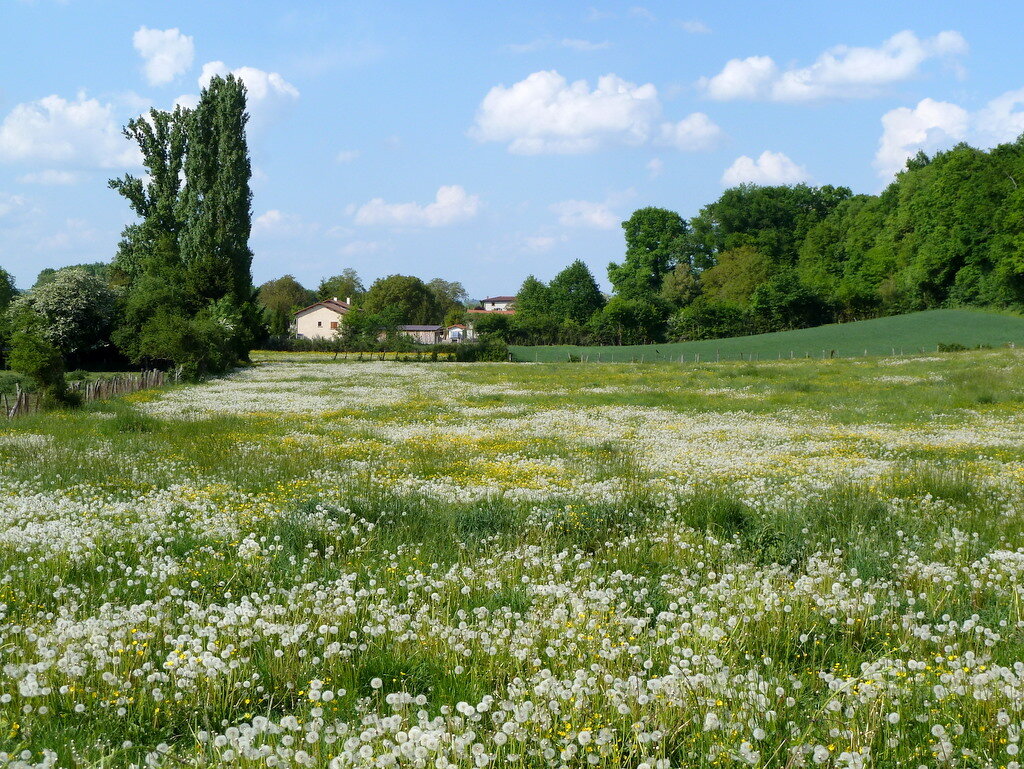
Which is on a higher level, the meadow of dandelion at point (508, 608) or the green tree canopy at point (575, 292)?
the green tree canopy at point (575, 292)

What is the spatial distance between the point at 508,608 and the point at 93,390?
89.7 feet

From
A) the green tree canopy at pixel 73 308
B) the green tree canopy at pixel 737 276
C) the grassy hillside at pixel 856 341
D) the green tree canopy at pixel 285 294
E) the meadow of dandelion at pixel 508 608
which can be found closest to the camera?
the meadow of dandelion at pixel 508 608

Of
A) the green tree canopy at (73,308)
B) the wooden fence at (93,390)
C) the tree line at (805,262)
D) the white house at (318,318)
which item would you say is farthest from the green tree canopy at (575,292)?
the wooden fence at (93,390)

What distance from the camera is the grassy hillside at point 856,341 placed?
75.0m

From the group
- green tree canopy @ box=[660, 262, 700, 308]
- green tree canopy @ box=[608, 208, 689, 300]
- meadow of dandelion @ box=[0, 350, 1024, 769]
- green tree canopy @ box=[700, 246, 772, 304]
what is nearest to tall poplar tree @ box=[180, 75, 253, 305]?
meadow of dandelion @ box=[0, 350, 1024, 769]

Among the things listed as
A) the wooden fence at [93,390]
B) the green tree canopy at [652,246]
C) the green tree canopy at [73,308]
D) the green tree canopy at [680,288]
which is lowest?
the wooden fence at [93,390]

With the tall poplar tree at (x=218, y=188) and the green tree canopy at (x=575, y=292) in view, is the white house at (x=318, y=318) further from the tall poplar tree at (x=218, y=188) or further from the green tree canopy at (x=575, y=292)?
the tall poplar tree at (x=218, y=188)

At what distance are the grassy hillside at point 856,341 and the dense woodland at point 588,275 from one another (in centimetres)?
1040

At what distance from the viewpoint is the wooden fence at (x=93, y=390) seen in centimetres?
2291

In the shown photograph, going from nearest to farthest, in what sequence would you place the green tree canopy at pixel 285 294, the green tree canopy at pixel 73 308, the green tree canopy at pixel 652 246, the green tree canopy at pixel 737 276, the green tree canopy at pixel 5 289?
the green tree canopy at pixel 73 308 < the green tree canopy at pixel 5 289 < the green tree canopy at pixel 737 276 < the green tree canopy at pixel 652 246 < the green tree canopy at pixel 285 294

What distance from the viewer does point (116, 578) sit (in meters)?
7.29

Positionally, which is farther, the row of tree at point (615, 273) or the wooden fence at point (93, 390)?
the row of tree at point (615, 273)

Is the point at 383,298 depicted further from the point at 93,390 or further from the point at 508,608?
the point at 508,608

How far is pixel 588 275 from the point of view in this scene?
143125mm
